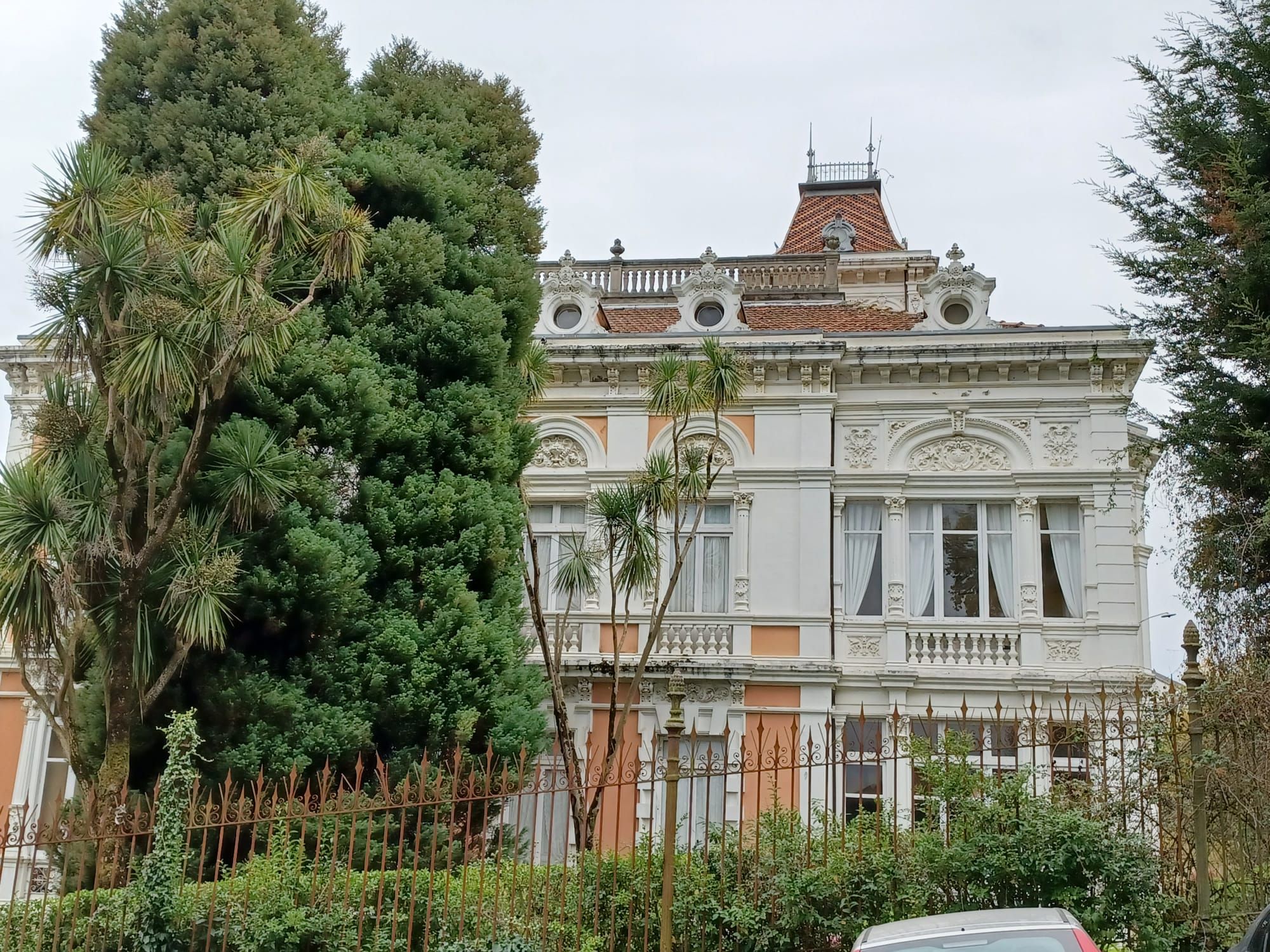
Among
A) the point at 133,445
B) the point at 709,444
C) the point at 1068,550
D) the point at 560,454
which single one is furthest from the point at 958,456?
the point at 133,445

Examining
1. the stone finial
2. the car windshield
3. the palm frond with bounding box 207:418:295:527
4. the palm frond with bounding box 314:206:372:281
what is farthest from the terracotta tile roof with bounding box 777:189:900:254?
the car windshield

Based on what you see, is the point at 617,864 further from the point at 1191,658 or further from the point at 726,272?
the point at 726,272

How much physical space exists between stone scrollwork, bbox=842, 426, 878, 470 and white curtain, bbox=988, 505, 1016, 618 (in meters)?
1.90

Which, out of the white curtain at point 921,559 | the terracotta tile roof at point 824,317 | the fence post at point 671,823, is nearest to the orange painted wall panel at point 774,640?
the white curtain at point 921,559

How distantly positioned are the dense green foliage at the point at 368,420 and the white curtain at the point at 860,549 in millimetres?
5942

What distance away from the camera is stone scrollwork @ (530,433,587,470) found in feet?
61.0

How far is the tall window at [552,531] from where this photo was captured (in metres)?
18.1

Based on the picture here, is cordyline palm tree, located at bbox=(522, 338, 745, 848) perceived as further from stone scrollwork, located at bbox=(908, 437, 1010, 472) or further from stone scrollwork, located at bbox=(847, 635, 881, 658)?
stone scrollwork, located at bbox=(908, 437, 1010, 472)

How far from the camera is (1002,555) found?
56.9 ft

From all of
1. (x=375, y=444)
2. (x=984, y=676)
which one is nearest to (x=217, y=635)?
(x=375, y=444)

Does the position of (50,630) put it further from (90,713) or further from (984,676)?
(984,676)

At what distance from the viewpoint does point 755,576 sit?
17.5 m

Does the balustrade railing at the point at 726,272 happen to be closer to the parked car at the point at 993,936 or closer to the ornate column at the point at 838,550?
the ornate column at the point at 838,550

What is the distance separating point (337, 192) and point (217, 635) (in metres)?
4.66
